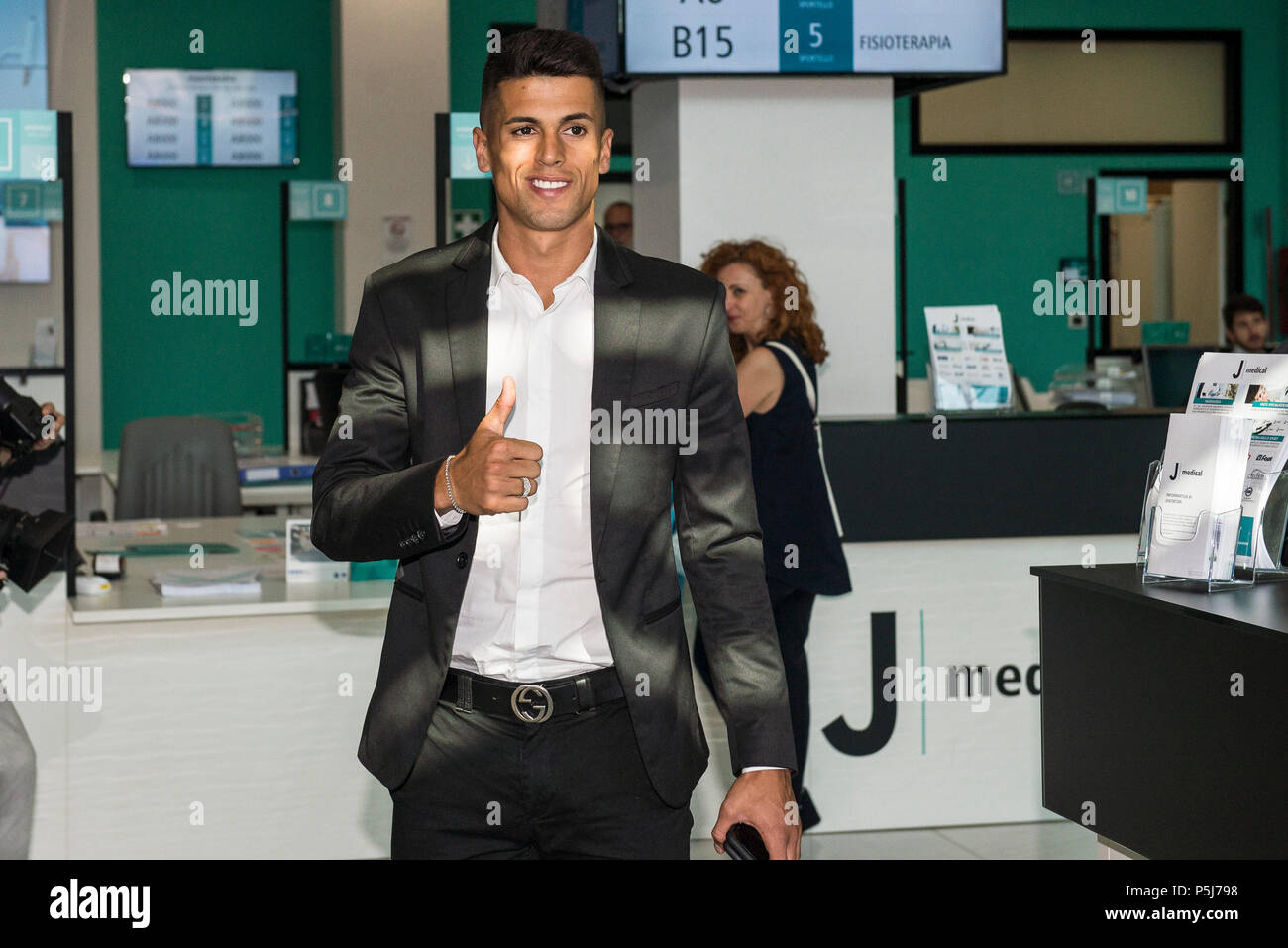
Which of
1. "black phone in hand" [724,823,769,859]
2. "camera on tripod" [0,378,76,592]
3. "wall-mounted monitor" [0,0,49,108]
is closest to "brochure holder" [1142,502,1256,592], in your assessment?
"black phone in hand" [724,823,769,859]

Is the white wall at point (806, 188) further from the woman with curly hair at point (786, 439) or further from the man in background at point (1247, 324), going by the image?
the man in background at point (1247, 324)

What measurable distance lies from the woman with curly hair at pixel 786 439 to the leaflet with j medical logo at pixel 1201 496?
4.29ft

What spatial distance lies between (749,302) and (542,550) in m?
2.14

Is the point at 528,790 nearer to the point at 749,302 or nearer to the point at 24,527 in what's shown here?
the point at 24,527

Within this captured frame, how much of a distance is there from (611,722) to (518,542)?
0.23 metres

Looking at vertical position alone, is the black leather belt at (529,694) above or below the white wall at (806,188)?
below

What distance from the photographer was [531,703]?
5.23 ft

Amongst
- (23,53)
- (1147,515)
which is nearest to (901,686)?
(1147,515)

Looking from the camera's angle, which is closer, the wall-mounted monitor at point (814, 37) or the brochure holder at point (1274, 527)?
the brochure holder at point (1274, 527)

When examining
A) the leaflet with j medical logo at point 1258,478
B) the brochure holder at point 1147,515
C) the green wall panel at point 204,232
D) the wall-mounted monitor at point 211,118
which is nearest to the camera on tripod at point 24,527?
the brochure holder at point 1147,515

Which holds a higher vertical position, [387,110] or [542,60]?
[387,110]

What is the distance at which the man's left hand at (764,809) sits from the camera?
62.5 inches

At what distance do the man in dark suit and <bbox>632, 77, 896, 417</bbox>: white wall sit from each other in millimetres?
2429
